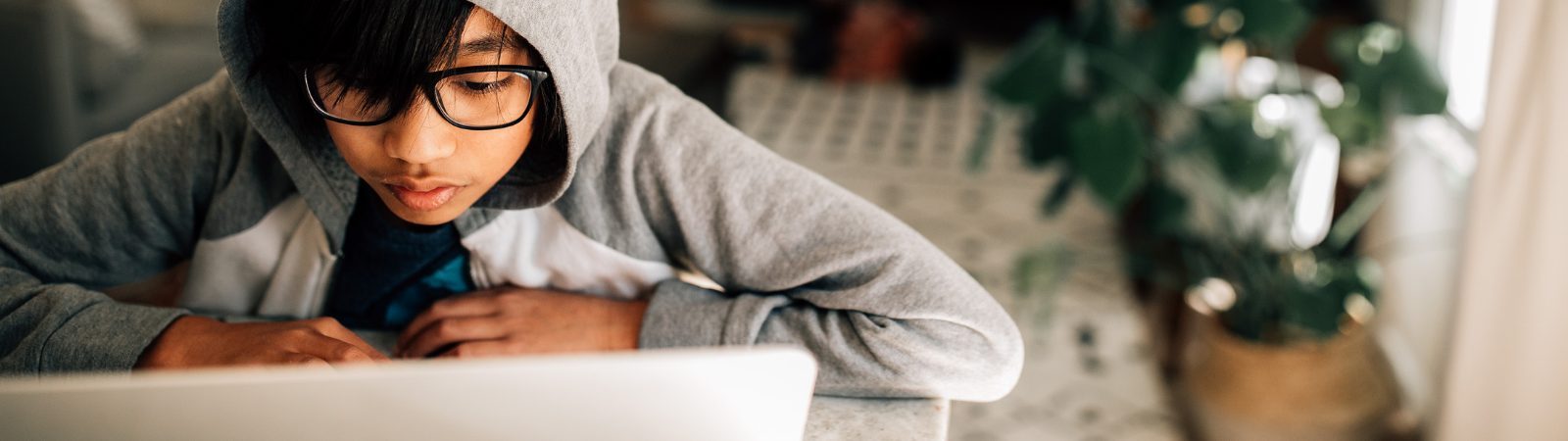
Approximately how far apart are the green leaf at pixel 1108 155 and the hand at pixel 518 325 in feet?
3.09

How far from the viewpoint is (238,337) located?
75 centimetres

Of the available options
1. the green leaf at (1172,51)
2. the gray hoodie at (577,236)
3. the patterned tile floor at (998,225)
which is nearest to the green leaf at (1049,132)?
the green leaf at (1172,51)

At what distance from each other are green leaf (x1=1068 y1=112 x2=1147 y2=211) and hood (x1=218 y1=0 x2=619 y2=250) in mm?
972

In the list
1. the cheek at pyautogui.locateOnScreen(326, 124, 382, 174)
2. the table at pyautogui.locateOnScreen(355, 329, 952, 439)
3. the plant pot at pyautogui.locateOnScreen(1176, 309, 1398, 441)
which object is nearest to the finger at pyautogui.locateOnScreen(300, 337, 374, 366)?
the cheek at pyautogui.locateOnScreen(326, 124, 382, 174)

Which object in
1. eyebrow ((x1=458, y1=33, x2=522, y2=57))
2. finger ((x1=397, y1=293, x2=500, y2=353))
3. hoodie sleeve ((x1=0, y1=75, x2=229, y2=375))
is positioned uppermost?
eyebrow ((x1=458, y1=33, x2=522, y2=57))

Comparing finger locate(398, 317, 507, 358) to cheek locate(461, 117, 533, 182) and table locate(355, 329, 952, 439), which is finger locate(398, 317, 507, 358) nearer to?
cheek locate(461, 117, 533, 182)

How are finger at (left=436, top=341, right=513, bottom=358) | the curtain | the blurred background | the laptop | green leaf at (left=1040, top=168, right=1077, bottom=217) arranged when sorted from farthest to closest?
1. green leaf at (left=1040, top=168, right=1077, bottom=217)
2. the blurred background
3. the curtain
4. finger at (left=436, top=341, right=513, bottom=358)
5. the laptop

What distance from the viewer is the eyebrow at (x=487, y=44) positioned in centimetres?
66

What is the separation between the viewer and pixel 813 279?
77cm

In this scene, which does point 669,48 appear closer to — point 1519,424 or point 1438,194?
point 1438,194

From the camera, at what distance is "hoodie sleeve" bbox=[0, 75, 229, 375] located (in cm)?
78

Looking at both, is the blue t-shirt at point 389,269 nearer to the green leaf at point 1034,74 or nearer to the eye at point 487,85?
the eye at point 487,85

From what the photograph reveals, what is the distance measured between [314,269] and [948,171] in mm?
1891

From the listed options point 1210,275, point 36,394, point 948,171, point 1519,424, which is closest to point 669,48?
point 948,171
